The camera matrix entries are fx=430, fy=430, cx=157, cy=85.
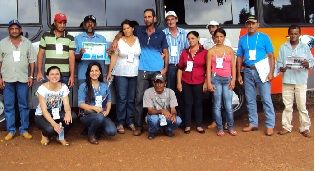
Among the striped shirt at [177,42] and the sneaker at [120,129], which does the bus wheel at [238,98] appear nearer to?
the striped shirt at [177,42]

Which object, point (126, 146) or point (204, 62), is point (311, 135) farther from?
point (126, 146)

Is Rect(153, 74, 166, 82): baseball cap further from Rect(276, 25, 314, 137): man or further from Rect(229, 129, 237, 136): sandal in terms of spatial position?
Rect(276, 25, 314, 137): man

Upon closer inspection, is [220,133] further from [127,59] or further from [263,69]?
[127,59]

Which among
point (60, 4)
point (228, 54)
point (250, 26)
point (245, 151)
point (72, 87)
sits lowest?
point (245, 151)

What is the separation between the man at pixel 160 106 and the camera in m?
6.50

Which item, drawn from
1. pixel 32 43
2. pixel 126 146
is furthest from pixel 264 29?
pixel 32 43

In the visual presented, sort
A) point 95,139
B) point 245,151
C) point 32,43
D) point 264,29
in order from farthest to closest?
point 264,29, point 32,43, point 95,139, point 245,151

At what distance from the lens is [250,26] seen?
21.9 ft

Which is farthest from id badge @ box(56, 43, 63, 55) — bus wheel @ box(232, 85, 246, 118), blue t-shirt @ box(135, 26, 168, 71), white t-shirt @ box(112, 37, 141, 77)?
bus wheel @ box(232, 85, 246, 118)

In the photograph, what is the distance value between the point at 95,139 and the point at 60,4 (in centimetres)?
230

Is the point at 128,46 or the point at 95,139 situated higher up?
the point at 128,46

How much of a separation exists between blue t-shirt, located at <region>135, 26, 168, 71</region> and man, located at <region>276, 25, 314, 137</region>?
1860 millimetres

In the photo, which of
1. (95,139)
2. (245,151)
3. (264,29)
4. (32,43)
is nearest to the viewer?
Result: (245,151)

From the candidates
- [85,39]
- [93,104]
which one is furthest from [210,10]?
[93,104]
